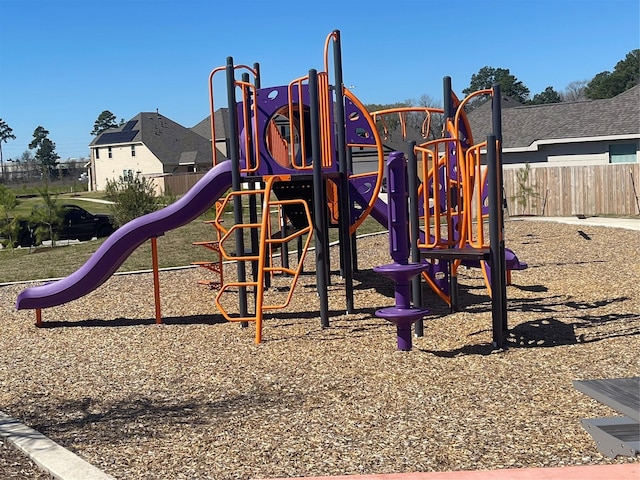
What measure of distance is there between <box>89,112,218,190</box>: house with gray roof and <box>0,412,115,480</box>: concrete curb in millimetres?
53007

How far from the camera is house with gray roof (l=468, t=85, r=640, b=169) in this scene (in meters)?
28.4

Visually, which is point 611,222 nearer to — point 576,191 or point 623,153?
point 576,191

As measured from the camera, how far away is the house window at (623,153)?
92.0ft

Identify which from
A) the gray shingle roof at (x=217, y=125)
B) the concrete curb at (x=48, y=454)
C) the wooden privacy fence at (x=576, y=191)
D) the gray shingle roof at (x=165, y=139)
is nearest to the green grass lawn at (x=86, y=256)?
the wooden privacy fence at (x=576, y=191)

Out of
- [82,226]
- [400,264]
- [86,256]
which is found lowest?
[86,256]

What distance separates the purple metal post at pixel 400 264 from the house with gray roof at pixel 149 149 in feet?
166

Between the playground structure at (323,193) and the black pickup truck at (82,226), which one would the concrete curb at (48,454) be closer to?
the playground structure at (323,193)

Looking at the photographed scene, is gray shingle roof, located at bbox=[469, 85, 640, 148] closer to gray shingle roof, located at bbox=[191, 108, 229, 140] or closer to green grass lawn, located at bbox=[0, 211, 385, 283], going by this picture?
green grass lawn, located at bbox=[0, 211, 385, 283]

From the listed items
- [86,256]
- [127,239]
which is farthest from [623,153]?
[127,239]

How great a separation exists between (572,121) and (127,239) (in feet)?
81.6

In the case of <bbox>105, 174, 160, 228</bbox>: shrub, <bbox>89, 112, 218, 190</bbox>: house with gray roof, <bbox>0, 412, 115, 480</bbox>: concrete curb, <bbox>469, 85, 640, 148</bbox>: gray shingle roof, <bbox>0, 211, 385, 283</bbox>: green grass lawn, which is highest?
<bbox>89, 112, 218, 190</bbox>: house with gray roof

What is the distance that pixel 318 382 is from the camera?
6.59m

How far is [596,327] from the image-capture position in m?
8.23

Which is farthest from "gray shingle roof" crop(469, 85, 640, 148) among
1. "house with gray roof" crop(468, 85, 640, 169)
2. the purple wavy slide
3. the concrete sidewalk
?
the purple wavy slide
